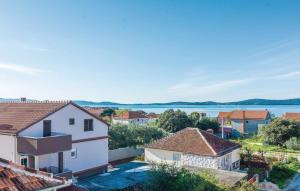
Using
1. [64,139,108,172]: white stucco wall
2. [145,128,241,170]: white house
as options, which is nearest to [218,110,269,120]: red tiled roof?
[145,128,241,170]: white house

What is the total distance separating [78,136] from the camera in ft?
95.0

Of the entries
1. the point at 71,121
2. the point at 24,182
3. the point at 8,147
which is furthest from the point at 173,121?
the point at 24,182

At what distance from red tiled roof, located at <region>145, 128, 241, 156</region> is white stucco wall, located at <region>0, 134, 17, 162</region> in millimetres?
14033

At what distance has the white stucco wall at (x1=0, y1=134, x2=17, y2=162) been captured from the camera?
2480 cm

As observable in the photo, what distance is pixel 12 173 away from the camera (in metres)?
12.3

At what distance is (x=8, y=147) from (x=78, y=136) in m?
5.83

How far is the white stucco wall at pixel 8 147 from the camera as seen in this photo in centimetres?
2480

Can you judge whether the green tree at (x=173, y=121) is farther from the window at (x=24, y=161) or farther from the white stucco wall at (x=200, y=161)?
the window at (x=24, y=161)

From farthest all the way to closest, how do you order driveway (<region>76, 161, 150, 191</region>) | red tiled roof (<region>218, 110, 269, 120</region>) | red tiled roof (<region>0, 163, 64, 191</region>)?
red tiled roof (<region>218, 110, 269, 120</region>) < driveway (<region>76, 161, 150, 191</region>) < red tiled roof (<region>0, 163, 64, 191</region>)

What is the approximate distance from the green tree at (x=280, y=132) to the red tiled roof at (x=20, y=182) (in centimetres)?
4725

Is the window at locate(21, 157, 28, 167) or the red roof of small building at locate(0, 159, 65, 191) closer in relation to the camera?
the red roof of small building at locate(0, 159, 65, 191)

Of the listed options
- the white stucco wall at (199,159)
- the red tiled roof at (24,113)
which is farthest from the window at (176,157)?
the red tiled roof at (24,113)

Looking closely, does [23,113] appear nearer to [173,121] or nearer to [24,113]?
[24,113]

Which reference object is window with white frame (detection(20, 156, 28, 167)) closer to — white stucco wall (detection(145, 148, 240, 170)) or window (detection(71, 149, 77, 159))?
window (detection(71, 149, 77, 159))
